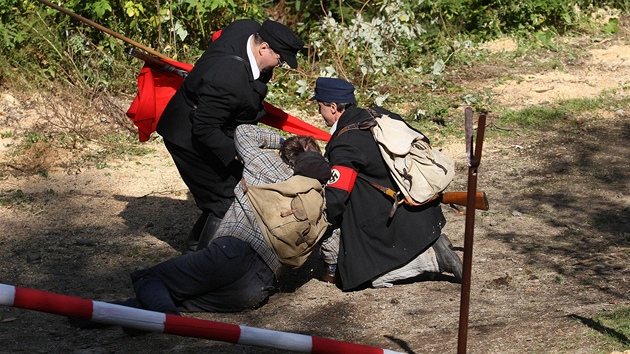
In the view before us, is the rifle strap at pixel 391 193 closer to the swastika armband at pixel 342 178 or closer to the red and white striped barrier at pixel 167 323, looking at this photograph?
the swastika armband at pixel 342 178

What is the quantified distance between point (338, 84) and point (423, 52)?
514cm

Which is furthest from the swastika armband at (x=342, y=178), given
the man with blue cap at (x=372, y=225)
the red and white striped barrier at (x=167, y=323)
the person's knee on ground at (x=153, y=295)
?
the red and white striped barrier at (x=167, y=323)

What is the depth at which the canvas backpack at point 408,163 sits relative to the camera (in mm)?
5180

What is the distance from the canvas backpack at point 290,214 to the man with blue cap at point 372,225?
0.34 m

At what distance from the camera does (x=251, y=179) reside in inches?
200

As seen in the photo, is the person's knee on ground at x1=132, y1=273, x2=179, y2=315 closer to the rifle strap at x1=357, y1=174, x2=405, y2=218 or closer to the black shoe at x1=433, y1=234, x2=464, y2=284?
the rifle strap at x1=357, y1=174, x2=405, y2=218

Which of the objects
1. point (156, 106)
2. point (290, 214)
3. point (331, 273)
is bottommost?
point (331, 273)

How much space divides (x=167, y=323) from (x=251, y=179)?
1.67 metres

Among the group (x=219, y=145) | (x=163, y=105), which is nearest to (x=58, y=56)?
(x=163, y=105)

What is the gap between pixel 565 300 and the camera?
4.93m

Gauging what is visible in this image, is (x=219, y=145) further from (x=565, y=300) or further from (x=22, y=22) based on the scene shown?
(x=22, y=22)

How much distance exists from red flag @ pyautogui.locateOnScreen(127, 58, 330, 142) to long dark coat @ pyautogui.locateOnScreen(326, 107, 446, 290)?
0.70 m

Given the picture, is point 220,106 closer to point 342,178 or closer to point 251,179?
point 251,179

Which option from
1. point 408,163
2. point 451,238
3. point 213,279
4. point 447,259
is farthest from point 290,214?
point 451,238
